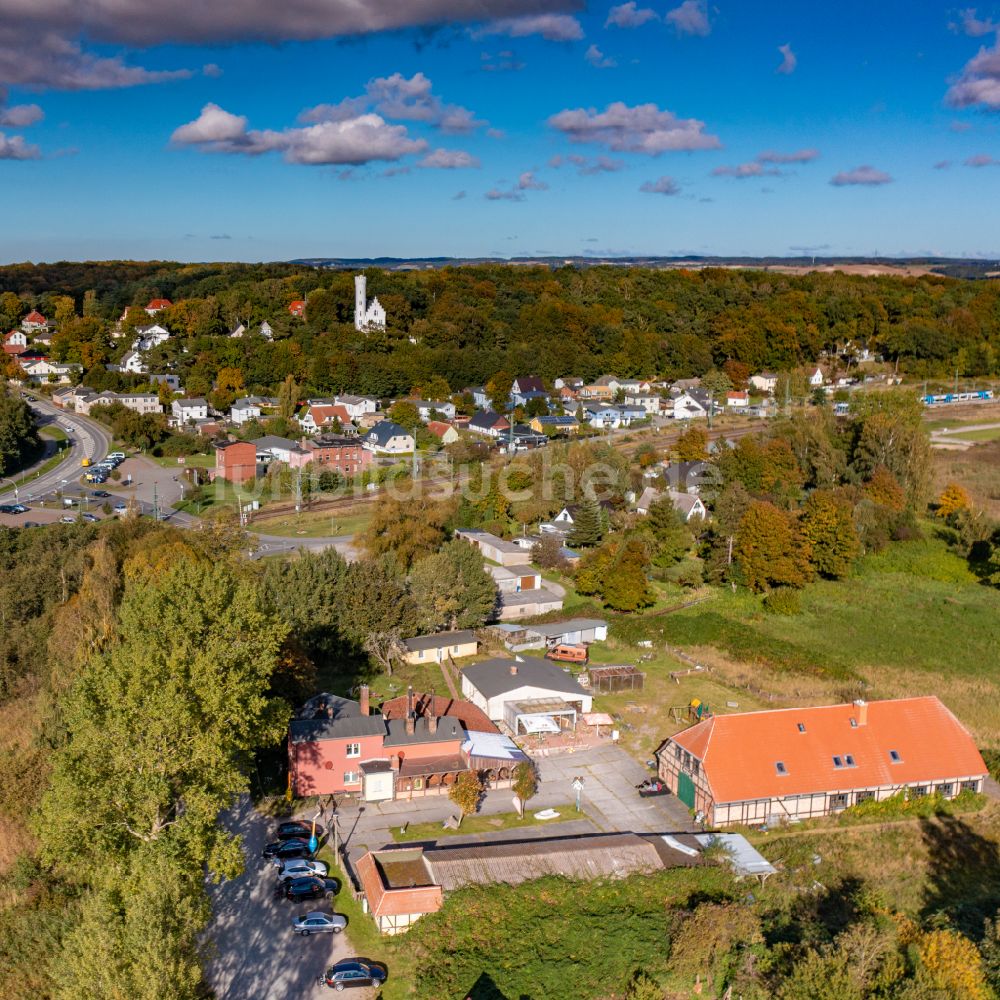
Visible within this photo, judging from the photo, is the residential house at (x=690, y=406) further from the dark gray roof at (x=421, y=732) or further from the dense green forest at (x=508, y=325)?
the dark gray roof at (x=421, y=732)

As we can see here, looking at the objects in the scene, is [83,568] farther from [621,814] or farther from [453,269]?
[453,269]

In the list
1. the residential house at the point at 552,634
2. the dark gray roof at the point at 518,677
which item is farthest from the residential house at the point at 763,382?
the dark gray roof at the point at 518,677

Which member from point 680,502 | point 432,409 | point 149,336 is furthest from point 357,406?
point 680,502

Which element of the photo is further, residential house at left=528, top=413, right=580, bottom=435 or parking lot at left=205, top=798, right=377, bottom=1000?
residential house at left=528, top=413, right=580, bottom=435

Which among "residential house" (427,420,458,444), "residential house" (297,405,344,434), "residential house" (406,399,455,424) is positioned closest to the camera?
"residential house" (427,420,458,444)

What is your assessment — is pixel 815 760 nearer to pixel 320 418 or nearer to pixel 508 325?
pixel 320 418

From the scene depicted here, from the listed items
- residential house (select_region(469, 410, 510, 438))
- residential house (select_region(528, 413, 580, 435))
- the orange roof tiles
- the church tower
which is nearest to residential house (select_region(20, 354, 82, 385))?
the church tower

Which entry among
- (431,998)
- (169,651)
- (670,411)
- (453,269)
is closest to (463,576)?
(169,651)

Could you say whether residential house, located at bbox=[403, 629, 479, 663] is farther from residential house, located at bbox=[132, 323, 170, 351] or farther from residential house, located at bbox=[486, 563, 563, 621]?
residential house, located at bbox=[132, 323, 170, 351]
